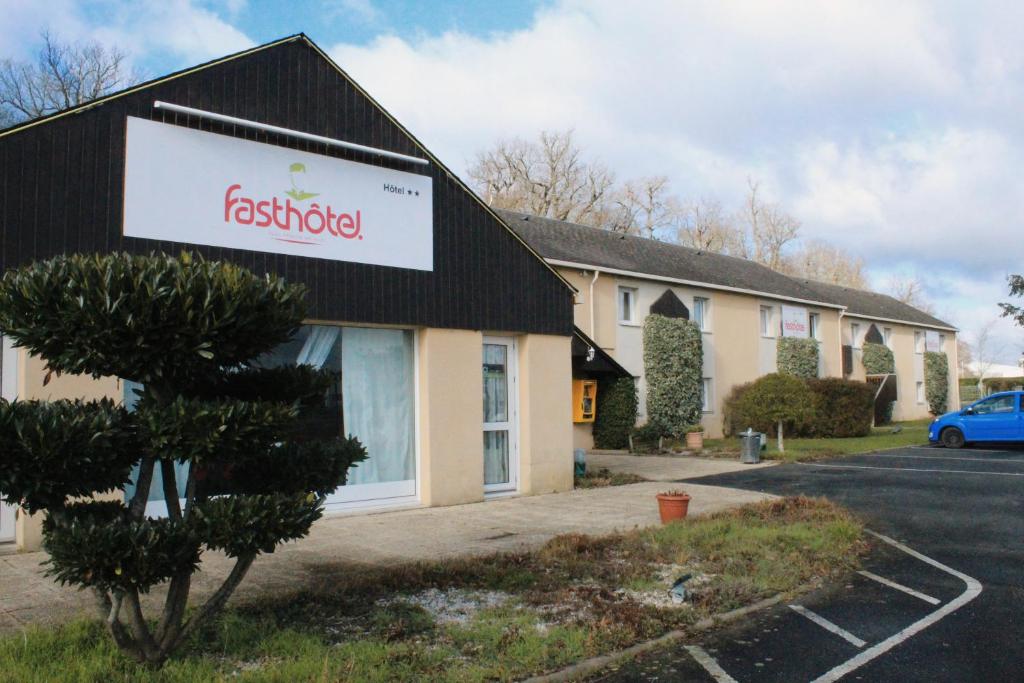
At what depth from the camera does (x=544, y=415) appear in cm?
1352

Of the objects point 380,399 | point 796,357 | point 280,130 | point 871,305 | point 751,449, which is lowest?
point 751,449

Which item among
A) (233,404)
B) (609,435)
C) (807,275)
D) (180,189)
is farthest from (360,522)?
(807,275)

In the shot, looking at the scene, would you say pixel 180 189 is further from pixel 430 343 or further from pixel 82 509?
pixel 82 509

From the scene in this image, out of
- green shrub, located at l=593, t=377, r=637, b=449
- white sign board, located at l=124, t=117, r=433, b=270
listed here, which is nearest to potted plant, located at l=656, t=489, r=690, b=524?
white sign board, located at l=124, t=117, r=433, b=270

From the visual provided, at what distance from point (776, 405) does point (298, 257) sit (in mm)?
18563

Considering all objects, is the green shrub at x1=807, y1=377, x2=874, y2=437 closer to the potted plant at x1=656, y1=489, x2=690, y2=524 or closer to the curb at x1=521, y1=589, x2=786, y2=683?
the potted plant at x1=656, y1=489, x2=690, y2=524

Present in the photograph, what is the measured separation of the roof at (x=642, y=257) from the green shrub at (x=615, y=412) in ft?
11.8

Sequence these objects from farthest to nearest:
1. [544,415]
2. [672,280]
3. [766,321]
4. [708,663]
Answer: [766,321] < [672,280] < [544,415] < [708,663]

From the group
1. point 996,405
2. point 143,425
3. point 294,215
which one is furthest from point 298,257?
point 996,405

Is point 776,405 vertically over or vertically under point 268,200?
under

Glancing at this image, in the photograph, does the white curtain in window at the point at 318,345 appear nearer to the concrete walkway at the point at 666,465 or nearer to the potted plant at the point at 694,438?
the concrete walkway at the point at 666,465

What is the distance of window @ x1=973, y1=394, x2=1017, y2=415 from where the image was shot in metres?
23.4

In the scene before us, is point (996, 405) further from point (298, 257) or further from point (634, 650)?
point (634, 650)

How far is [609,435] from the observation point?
22.8m
